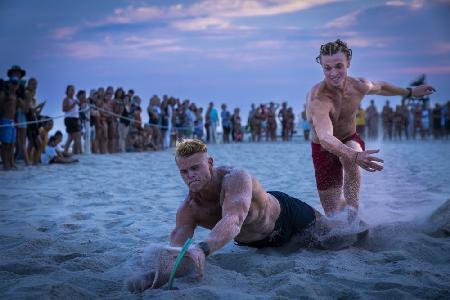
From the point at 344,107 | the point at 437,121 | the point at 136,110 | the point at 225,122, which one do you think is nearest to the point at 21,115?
the point at 136,110

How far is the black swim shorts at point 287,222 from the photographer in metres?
3.56

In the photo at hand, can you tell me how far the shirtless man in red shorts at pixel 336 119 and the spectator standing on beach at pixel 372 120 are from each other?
66.5 ft

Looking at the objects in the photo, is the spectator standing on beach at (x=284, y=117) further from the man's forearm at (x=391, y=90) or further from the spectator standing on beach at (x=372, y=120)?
the man's forearm at (x=391, y=90)

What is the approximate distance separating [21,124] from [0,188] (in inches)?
116

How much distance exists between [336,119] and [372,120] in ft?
68.7

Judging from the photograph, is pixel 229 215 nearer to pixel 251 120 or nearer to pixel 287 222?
pixel 287 222

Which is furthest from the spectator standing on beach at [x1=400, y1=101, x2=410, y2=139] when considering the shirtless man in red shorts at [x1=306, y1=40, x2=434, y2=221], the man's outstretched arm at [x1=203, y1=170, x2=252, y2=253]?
the man's outstretched arm at [x1=203, y1=170, x2=252, y2=253]

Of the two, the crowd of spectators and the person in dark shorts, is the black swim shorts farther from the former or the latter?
the crowd of spectators

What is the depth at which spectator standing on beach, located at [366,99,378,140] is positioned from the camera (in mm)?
24109

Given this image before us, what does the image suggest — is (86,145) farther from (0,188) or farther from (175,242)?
(175,242)

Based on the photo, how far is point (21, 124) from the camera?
973 cm

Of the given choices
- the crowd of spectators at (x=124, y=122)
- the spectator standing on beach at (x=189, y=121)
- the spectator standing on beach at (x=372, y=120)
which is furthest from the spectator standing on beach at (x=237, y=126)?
the spectator standing on beach at (x=372, y=120)

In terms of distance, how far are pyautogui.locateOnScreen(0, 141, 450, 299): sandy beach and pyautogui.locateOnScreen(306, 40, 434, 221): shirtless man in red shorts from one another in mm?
438

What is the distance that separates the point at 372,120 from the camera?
24.1 metres
